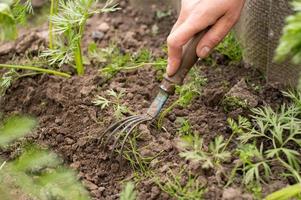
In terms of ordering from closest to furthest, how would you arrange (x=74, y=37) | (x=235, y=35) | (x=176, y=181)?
(x=176, y=181), (x=74, y=37), (x=235, y=35)

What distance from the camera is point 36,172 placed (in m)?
1.90

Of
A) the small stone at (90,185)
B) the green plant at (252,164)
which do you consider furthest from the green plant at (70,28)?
the green plant at (252,164)

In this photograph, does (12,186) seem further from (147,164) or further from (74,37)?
(74,37)

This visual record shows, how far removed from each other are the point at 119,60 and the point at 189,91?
51 cm

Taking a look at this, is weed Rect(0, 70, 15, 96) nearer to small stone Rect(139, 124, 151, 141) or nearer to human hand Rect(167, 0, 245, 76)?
small stone Rect(139, 124, 151, 141)

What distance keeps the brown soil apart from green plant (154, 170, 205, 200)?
0.07 feet

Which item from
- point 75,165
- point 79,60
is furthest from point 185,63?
point 79,60

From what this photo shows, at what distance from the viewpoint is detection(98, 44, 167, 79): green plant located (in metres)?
2.49

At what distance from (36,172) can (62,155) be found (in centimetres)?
30

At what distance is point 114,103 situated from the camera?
7.41 feet

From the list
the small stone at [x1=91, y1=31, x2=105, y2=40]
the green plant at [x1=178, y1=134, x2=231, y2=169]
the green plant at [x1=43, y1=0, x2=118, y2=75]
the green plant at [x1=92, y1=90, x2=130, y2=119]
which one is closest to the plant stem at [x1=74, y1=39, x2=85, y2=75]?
the green plant at [x1=43, y1=0, x2=118, y2=75]

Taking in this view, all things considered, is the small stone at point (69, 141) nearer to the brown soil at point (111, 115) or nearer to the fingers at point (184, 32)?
the brown soil at point (111, 115)

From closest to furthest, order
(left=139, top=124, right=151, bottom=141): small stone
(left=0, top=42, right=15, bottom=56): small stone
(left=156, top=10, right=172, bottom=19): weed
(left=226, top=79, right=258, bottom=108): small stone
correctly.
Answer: (left=139, top=124, right=151, bottom=141): small stone → (left=226, top=79, right=258, bottom=108): small stone → (left=0, top=42, right=15, bottom=56): small stone → (left=156, top=10, right=172, bottom=19): weed

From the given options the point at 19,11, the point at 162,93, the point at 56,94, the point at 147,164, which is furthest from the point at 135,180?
the point at 19,11
